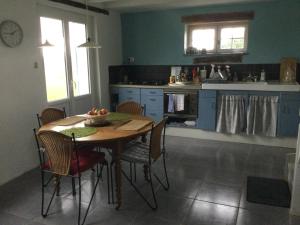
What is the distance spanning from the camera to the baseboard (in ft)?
13.7

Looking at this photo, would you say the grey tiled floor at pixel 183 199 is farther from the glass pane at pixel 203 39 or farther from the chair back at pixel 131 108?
the glass pane at pixel 203 39

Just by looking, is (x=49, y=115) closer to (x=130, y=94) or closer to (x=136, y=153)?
(x=136, y=153)

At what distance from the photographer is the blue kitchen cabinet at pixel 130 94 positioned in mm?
4948

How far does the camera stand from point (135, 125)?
9.02ft

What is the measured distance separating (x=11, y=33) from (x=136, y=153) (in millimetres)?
1966

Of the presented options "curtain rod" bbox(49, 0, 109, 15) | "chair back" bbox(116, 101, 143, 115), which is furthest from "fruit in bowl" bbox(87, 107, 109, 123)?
"curtain rod" bbox(49, 0, 109, 15)

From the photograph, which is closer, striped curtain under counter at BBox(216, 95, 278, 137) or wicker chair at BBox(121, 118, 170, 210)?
wicker chair at BBox(121, 118, 170, 210)

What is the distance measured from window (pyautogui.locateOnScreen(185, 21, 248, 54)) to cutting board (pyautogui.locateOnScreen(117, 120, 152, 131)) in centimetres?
257

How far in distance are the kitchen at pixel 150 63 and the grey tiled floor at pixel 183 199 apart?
59 cm

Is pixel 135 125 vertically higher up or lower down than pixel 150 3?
lower down

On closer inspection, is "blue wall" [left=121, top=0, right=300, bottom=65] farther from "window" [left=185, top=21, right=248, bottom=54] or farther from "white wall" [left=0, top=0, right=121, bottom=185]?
"white wall" [left=0, top=0, right=121, bottom=185]

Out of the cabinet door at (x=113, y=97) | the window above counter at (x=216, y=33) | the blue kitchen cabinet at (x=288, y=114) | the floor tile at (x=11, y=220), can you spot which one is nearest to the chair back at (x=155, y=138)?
the floor tile at (x=11, y=220)

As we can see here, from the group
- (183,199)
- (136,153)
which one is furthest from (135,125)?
(183,199)

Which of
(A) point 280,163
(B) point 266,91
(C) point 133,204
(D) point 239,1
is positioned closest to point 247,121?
(B) point 266,91
